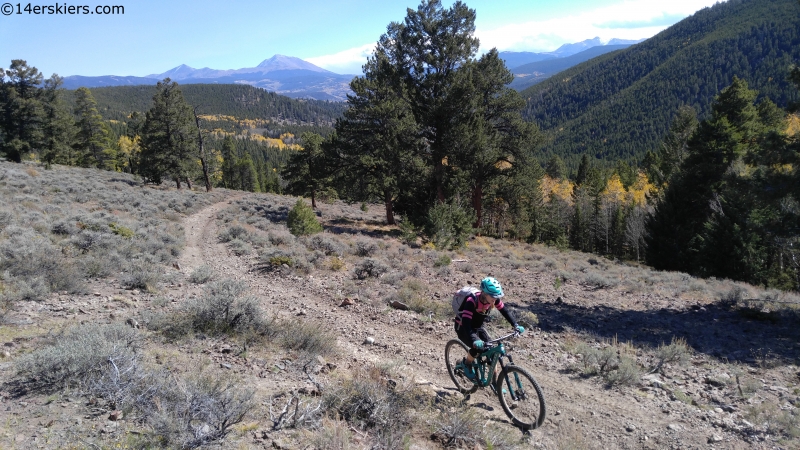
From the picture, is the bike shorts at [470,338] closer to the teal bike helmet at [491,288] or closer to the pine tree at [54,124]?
the teal bike helmet at [491,288]

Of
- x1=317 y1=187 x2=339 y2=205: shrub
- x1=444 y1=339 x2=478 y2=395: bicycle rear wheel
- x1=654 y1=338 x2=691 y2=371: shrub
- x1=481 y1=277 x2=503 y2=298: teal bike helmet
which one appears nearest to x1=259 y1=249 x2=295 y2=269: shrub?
x1=444 y1=339 x2=478 y2=395: bicycle rear wheel

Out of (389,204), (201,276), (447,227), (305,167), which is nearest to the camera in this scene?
(201,276)

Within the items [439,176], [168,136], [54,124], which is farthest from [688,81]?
[54,124]

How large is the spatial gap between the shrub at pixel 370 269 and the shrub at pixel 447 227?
251 inches

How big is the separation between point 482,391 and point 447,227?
13.1 meters

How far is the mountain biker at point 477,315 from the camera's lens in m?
4.89

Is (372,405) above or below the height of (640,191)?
above

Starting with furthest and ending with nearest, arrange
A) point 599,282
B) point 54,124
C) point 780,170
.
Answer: point 54,124 < point 599,282 < point 780,170

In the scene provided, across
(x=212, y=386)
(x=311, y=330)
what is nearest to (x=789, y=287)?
(x=311, y=330)

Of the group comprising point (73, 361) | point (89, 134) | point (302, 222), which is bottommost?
point (302, 222)

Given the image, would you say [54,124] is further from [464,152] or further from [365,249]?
[464,152]

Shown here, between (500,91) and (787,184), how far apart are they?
16017 millimetres

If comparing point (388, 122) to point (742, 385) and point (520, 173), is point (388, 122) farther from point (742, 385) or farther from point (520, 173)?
point (742, 385)

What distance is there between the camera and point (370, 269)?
12.0 metres
